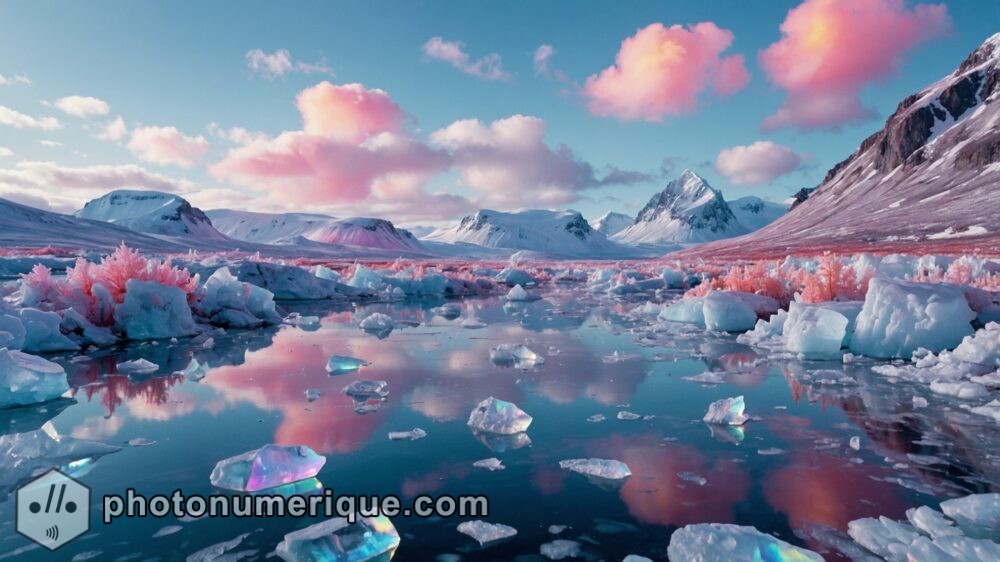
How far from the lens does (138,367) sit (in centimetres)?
722

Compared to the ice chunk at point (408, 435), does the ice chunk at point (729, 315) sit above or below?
above

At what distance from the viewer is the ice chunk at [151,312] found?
965cm

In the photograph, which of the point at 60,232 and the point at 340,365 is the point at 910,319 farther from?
Answer: the point at 60,232

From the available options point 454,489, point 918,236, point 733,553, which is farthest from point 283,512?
point 918,236

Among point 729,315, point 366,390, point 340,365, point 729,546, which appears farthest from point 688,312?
point 729,546

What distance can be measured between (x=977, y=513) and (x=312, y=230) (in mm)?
166610

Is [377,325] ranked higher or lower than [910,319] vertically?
lower

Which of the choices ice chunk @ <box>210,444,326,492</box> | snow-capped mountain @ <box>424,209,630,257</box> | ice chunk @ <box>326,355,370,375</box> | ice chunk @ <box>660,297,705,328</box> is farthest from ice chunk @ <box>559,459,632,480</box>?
snow-capped mountain @ <box>424,209,630,257</box>

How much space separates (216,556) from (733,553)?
239 centimetres

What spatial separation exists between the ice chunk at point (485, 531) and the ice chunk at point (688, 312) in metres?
9.62

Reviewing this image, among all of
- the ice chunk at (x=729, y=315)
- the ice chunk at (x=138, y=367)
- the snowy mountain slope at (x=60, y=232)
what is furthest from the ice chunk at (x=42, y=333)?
the snowy mountain slope at (x=60, y=232)

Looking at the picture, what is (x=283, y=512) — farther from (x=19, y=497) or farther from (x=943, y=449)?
(x=943, y=449)

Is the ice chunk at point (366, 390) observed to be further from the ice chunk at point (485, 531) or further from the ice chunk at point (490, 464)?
the ice chunk at point (485, 531)

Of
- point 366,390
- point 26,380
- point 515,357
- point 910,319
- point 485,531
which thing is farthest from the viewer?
point 515,357
